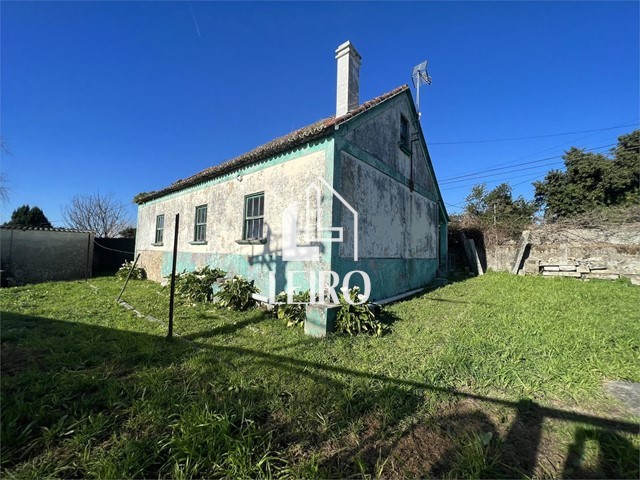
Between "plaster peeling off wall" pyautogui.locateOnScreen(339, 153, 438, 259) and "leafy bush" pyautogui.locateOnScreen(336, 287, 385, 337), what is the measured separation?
121 centimetres

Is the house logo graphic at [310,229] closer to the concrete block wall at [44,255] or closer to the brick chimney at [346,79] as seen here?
the brick chimney at [346,79]

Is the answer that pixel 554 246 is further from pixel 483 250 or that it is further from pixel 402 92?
pixel 402 92

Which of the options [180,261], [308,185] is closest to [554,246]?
[308,185]

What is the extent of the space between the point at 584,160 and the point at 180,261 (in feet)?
85.8

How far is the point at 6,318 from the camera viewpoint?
5539mm

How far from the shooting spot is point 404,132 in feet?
30.9

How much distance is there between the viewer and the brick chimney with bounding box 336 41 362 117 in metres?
6.97

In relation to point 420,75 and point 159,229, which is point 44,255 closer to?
point 159,229

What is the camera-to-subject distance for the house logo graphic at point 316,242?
5.64 m

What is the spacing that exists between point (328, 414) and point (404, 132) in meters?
9.12

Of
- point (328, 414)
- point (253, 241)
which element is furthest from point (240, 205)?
point (328, 414)

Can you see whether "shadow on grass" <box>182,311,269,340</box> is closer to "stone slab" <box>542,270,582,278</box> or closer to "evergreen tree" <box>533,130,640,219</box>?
"stone slab" <box>542,270,582,278</box>

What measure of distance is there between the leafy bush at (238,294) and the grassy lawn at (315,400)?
3.61ft

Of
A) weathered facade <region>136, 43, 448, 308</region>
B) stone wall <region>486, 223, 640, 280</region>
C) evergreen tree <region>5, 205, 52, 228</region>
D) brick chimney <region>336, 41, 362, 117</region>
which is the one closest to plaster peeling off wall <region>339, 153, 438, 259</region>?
weathered facade <region>136, 43, 448, 308</region>
